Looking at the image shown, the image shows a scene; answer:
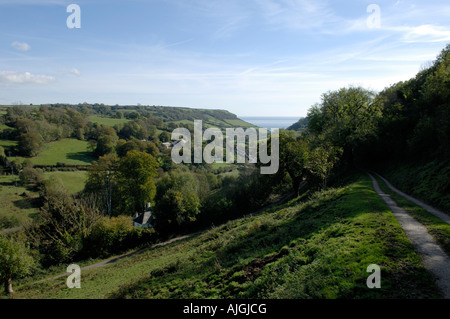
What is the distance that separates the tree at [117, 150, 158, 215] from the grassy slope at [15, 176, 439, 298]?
79.0 feet

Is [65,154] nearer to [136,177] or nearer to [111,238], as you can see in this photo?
[136,177]

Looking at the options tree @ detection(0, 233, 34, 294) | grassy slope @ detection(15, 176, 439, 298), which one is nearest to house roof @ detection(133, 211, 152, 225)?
tree @ detection(0, 233, 34, 294)

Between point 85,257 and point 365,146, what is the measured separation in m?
47.2

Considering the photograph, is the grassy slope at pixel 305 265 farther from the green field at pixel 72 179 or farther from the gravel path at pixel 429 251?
the green field at pixel 72 179

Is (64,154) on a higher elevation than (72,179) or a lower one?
higher

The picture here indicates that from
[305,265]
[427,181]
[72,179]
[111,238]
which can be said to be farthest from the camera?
[72,179]

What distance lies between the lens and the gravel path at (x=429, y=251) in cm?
741

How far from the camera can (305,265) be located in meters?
10.2

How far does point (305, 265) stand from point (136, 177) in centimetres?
3929

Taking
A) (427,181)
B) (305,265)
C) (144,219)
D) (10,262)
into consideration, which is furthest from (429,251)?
(144,219)

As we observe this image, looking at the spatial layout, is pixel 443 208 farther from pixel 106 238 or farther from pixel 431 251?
pixel 106 238
